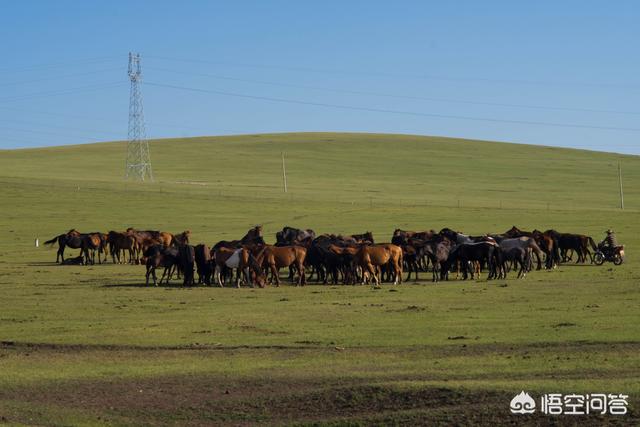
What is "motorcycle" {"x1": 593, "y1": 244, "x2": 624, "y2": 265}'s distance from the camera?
122 feet

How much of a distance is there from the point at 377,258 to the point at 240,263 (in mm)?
4293

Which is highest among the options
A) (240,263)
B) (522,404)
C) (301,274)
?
(240,263)

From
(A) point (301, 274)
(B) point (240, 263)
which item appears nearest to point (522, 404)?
(B) point (240, 263)

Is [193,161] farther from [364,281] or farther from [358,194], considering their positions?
[364,281]

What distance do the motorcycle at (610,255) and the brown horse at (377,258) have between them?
9253 millimetres

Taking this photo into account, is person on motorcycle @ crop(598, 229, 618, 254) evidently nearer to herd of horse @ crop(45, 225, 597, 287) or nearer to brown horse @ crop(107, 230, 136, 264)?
herd of horse @ crop(45, 225, 597, 287)

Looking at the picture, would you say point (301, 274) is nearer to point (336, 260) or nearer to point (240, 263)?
point (336, 260)

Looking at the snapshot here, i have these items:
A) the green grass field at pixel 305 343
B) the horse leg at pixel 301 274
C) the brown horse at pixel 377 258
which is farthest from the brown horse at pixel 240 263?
the brown horse at pixel 377 258

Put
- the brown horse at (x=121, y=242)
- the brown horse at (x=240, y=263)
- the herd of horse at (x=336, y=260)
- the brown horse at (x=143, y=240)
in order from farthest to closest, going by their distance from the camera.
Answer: the brown horse at (x=121, y=242) < the brown horse at (x=143, y=240) < the herd of horse at (x=336, y=260) < the brown horse at (x=240, y=263)

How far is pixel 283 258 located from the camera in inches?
1281

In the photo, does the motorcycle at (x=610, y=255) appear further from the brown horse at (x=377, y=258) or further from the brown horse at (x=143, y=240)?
the brown horse at (x=143, y=240)

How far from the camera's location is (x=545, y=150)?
126750mm

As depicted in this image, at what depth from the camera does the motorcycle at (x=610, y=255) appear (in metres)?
37.3

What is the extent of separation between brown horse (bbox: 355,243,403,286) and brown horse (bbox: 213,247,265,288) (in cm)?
315
